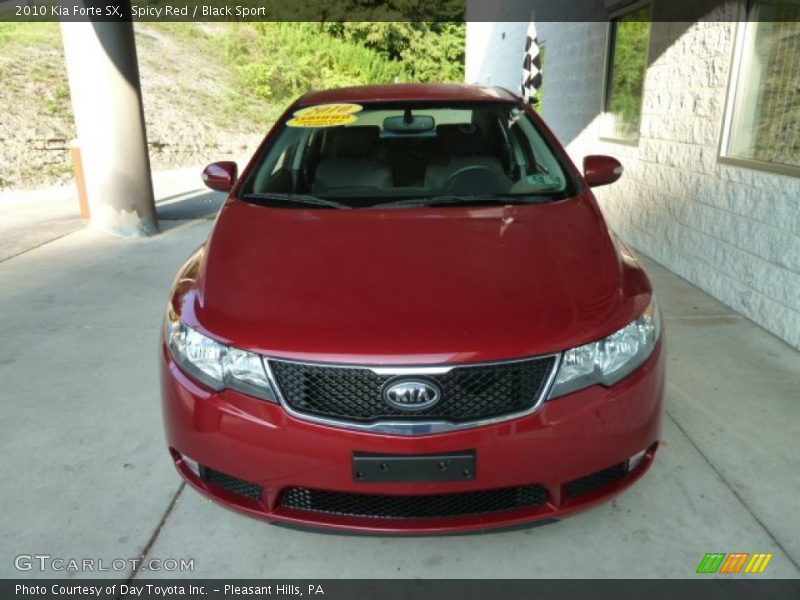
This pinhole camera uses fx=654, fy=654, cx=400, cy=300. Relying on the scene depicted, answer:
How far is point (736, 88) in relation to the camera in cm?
477

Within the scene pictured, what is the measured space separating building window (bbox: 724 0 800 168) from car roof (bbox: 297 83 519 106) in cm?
202

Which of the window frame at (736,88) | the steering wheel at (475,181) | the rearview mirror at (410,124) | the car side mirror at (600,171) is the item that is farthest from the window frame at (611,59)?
the steering wheel at (475,181)

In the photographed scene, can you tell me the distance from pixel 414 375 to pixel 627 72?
20.2 ft

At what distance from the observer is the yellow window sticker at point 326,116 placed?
10.9ft

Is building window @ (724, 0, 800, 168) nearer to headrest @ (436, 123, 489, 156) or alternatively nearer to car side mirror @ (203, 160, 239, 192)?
headrest @ (436, 123, 489, 156)

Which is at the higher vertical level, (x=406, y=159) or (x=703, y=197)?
(x=406, y=159)

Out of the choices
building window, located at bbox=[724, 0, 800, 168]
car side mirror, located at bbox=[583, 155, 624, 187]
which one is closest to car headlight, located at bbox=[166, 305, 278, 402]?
car side mirror, located at bbox=[583, 155, 624, 187]
